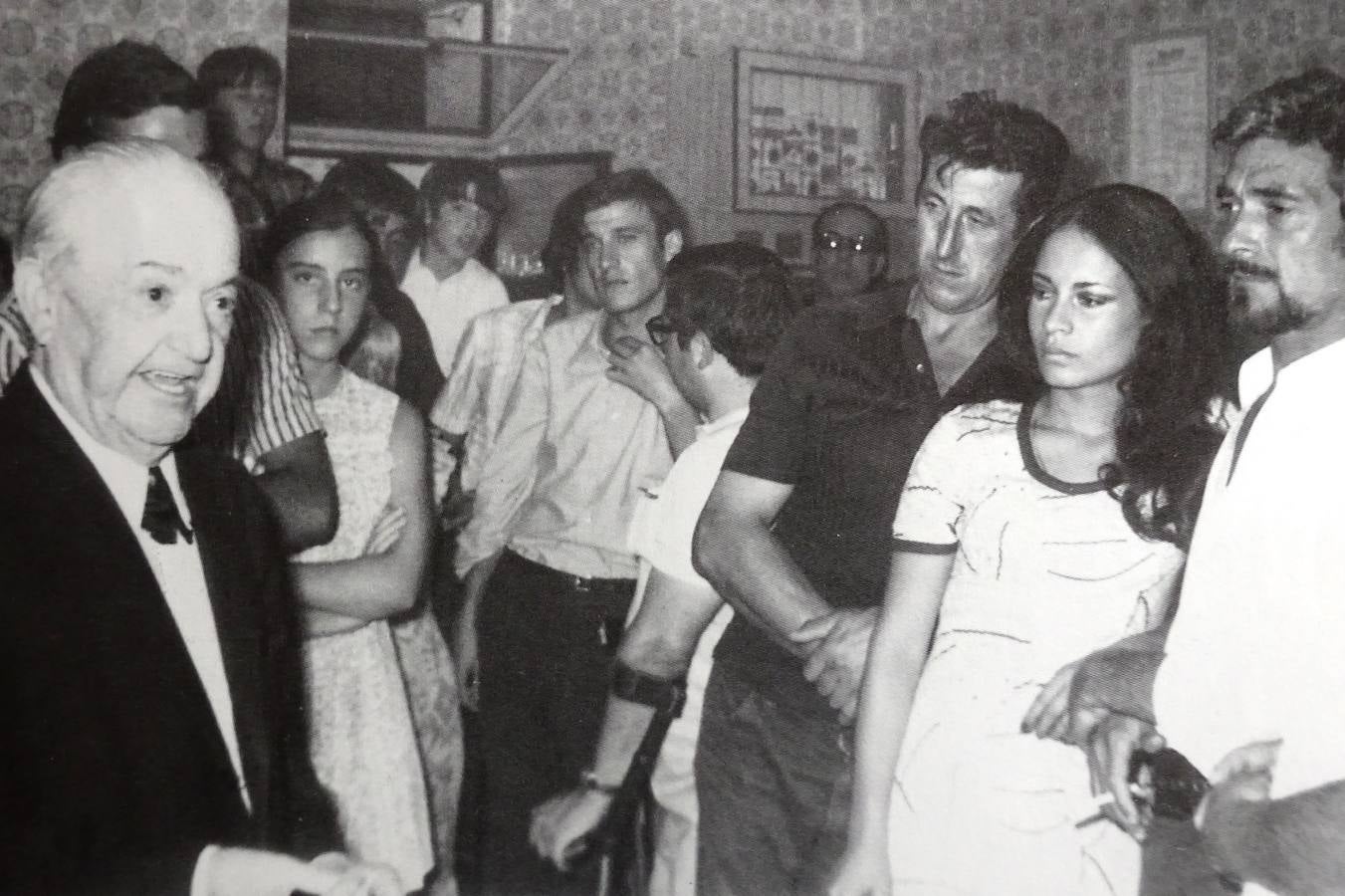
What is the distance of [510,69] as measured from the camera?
129 centimetres

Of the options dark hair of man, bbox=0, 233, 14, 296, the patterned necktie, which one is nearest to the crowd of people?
the patterned necktie

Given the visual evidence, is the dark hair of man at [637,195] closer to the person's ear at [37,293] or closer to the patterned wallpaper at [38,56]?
the patterned wallpaper at [38,56]

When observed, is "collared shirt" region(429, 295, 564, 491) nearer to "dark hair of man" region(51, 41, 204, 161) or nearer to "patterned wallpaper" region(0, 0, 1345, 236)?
"patterned wallpaper" region(0, 0, 1345, 236)

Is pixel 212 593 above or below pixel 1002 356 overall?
below

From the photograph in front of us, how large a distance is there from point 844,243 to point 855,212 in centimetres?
4

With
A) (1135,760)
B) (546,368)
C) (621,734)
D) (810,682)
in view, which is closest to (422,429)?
(546,368)

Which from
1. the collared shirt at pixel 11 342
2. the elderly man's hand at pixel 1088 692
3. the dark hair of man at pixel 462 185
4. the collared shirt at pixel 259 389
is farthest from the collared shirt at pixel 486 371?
the elderly man's hand at pixel 1088 692

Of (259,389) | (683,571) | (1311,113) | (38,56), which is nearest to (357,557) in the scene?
(259,389)

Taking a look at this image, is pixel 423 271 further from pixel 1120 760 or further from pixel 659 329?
pixel 1120 760

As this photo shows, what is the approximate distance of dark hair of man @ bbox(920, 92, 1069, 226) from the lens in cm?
106

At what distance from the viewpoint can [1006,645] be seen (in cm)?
92

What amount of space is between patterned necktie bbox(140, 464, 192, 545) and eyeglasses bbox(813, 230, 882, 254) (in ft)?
2.79

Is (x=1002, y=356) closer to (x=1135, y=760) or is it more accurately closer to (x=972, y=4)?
(x=1135, y=760)

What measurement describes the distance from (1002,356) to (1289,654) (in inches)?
12.2
